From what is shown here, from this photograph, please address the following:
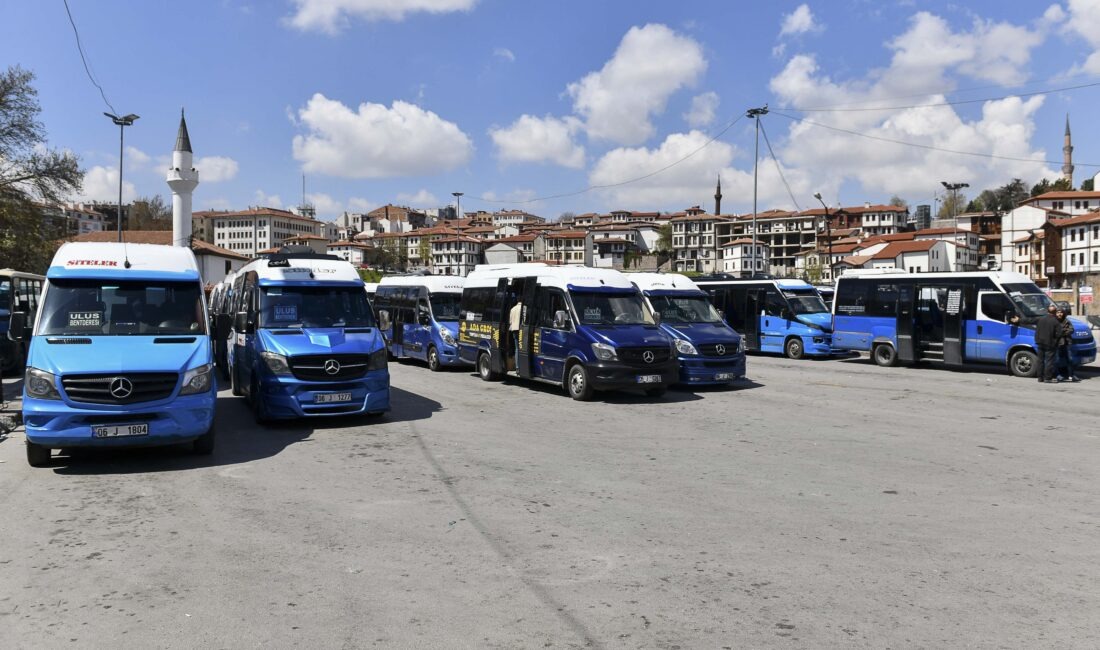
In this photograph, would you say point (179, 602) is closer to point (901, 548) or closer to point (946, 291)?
point (901, 548)

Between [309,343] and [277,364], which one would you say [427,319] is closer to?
[309,343]

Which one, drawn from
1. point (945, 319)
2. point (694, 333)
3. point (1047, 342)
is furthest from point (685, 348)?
point (945, 319)

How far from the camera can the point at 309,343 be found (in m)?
11.4

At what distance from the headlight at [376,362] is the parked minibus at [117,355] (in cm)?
245

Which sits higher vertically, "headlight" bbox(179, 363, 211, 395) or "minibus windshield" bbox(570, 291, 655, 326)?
"minibus windshield" bbox(570, 291, 655, 326)

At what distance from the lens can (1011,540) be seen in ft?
19.6

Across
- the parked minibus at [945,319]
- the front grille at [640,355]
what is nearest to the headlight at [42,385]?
the front grille at [640,355]

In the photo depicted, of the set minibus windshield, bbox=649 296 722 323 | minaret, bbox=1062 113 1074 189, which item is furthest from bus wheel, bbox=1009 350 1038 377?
minaret, bbox=1062 113 1074 189

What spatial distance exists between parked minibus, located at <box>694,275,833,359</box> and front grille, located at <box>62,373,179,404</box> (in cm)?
2005

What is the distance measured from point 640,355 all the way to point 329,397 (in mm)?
5679

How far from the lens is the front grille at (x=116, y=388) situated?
8.22 m

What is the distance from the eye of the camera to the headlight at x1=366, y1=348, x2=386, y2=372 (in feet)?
37.8

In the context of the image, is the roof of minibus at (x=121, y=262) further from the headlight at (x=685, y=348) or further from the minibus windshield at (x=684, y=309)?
the minibus windshield at (x=684, y=309)

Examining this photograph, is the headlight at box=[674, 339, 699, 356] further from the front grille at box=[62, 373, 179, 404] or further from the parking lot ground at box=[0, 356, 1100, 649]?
the front grille at box=[62, 373, 179, 404]
